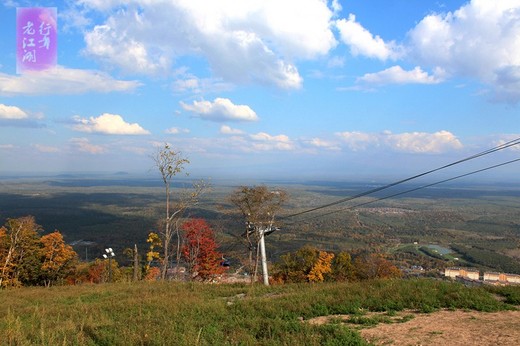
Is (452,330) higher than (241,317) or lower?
higher

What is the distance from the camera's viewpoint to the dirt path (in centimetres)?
648

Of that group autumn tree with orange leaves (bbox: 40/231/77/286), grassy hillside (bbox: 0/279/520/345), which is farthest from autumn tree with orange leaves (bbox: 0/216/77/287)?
grassy hillside (bbox: 0/279/520/345)

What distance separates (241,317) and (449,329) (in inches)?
181

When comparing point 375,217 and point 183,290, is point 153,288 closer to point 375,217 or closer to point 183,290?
point 183,290

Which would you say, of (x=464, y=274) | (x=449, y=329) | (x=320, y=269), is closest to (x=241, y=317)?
(x=449, y=329)

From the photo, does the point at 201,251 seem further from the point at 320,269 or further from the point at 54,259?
the point at 54,259

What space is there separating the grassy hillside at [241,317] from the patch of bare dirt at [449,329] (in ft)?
1.17

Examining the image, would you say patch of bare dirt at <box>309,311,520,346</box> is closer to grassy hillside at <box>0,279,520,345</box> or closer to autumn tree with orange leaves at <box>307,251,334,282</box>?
grassy hillside at <box>0,279,520,345</box>

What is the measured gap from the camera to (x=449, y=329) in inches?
281

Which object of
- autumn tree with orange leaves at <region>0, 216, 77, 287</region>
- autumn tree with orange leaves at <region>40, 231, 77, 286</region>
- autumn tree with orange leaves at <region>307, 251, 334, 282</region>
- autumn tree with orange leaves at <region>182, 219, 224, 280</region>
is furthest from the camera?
autumn tree with orange leaves at <region>307, 251, 334, 282</region>

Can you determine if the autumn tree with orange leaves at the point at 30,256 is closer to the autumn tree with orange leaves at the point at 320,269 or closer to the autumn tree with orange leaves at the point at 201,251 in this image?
the autumn tree with orange leaves at the point at 201,251

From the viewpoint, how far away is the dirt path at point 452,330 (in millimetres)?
6477

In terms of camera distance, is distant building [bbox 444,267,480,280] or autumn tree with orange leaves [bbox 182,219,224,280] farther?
distant building [bbox 444,267,480,280]

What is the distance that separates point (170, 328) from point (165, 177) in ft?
56.4
